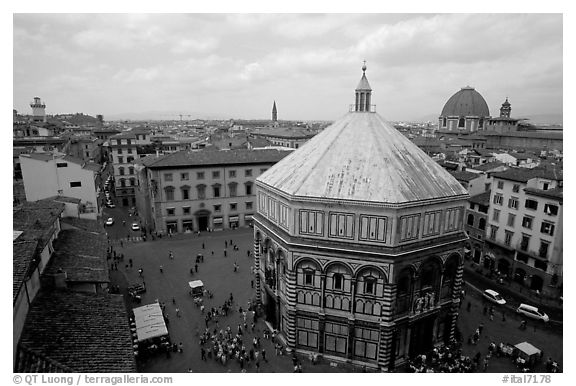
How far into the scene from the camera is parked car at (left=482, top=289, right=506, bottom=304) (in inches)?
1352

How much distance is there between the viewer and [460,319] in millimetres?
32000

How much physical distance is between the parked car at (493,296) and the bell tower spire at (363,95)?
20.2 m

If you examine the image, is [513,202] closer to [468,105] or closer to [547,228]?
[547,228]

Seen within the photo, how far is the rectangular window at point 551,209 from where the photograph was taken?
34.3 meters

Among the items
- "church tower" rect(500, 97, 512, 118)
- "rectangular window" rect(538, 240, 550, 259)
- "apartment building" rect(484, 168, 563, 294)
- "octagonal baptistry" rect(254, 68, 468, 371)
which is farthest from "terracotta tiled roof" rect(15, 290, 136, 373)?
"church tower" rect(500, 97, 512, 118)

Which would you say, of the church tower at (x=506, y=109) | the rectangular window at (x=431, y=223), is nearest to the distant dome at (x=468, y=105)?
the church tower at (x=506, y=109)

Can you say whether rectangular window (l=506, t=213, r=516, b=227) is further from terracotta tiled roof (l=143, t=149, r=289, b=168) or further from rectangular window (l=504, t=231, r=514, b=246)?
terracotta tiled roof (l=143, t=149, r=289, b=168)

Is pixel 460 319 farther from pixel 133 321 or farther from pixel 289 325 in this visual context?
pixel 133 321

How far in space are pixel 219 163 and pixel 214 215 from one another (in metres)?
7.40

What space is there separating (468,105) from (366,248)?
13100 centimetres

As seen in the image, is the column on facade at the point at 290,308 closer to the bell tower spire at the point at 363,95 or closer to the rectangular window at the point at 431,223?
the rectangular window at the point at 431,223

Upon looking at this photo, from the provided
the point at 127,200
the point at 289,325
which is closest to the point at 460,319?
the point at 289,325

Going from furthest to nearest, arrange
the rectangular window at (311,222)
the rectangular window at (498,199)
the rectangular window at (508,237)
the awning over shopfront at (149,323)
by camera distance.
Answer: the rectangular window at (498,199) → the rectangular window at (508,237) → the awning over shopfront at (149,323) → the rectangular window at (311,222)

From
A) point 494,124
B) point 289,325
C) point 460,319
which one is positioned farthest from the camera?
point 494,124
